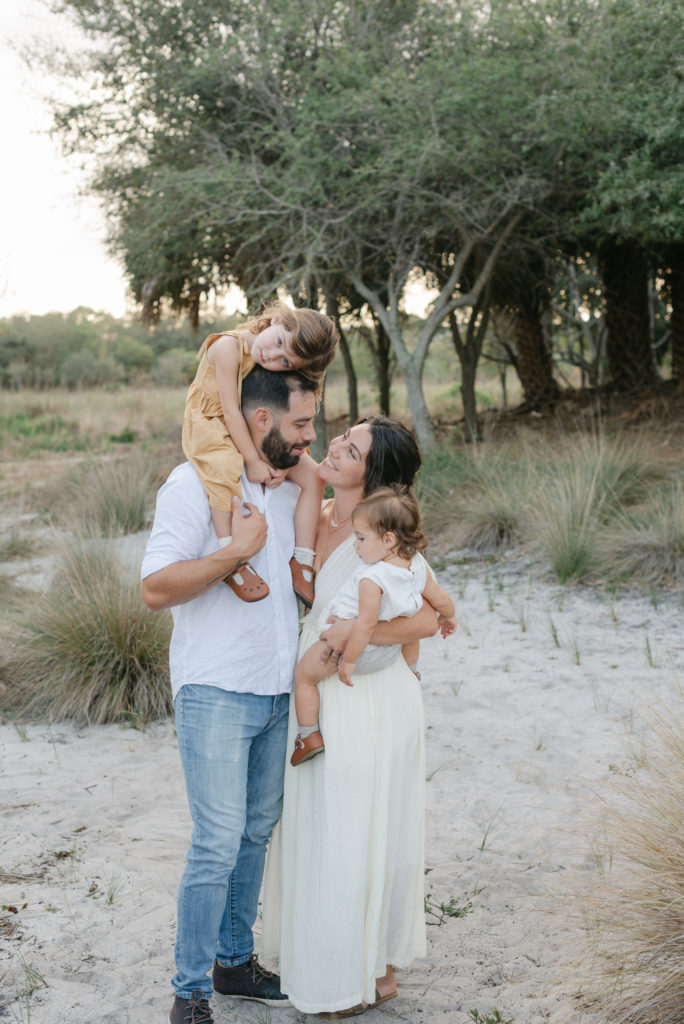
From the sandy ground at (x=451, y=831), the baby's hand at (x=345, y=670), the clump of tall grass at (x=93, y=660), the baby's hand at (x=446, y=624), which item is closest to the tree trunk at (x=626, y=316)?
the sandy ground at (x=451, y=831)

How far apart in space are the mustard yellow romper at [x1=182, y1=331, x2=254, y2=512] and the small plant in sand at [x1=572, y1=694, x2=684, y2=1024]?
1579 mm

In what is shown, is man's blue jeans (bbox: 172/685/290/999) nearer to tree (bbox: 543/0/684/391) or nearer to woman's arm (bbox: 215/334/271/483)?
woman's arm (bbox: 215/334/271/483)

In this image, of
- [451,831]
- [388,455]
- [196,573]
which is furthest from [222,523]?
[451,831]

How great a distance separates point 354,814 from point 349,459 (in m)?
0.98

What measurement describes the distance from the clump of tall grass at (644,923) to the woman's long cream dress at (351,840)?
0.53 m

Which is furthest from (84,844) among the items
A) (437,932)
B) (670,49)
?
(670,49)

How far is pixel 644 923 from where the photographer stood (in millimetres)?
2510

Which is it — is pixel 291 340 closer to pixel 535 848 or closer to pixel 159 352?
pixel 535 848

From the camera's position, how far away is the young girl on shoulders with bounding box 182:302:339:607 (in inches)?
95.0

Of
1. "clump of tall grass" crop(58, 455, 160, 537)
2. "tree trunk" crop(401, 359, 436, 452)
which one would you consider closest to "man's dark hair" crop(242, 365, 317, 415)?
"clump of tall grass" crop(58, 455, 160, 537)

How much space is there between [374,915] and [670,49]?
10984 millimetres

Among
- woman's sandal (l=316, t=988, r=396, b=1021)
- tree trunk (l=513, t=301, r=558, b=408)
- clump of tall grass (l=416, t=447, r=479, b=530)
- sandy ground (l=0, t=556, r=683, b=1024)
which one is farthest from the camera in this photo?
tree trunk (l=513, t=301, r=558, b=408)

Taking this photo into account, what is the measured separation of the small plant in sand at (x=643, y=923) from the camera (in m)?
2.39

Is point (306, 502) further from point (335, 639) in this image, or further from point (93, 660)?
point (93, 660)
